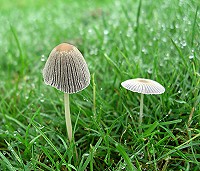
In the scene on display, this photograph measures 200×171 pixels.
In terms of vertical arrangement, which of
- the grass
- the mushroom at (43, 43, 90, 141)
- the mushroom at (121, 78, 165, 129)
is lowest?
the grass

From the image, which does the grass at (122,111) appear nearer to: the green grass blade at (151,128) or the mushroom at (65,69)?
the green grass blade at (151,128)

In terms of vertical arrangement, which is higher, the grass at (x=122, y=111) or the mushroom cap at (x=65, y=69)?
the mushroom cap at (x=65, y=69)

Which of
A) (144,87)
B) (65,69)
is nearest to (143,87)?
(144,87)

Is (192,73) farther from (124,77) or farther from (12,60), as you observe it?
(12,60)

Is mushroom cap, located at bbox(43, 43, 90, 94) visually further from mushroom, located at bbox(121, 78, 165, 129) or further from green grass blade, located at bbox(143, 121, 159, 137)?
green grass blade, located at bbox(143, 121, 159, 137)

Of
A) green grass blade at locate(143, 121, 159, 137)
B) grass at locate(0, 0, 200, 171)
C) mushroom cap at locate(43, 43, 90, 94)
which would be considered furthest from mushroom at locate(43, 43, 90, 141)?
green grass blade at locate(143, 121, 159, 137)

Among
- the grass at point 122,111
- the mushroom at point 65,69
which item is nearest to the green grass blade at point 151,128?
the grass at point 122,111
